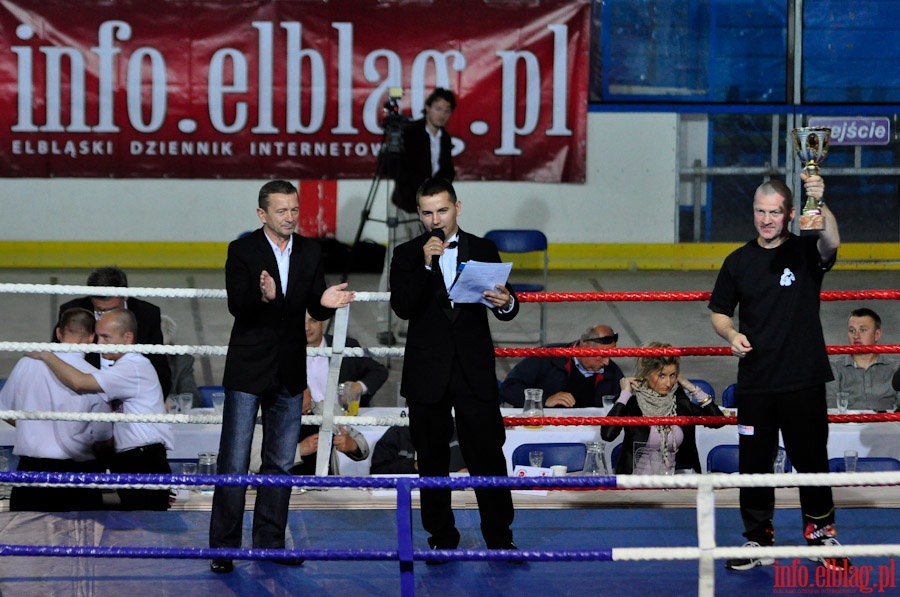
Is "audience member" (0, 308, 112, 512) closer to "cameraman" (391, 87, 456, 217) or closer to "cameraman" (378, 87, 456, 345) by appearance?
"cameraman" (378, 87, 456, 345)

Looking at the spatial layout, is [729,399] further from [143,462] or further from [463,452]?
[143,462]

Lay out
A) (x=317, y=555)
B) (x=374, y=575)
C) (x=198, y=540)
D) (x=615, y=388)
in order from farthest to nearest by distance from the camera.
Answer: (x=615, y=388), (x=198, y=540), (x=374, y=575), (x=317, y=555)

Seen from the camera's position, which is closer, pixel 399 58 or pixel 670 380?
pixel 670 380

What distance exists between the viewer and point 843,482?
350 cm

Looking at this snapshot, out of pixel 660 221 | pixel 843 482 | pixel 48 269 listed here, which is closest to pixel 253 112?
pixel 48 269

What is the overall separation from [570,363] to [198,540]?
279 centimetres

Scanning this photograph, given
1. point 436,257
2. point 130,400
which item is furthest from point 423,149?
point 436,257

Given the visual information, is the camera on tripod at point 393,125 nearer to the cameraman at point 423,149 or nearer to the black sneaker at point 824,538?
the cameraman at point 423,149

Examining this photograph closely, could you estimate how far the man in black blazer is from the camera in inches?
177

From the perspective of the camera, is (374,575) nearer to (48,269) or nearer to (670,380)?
(670,380)

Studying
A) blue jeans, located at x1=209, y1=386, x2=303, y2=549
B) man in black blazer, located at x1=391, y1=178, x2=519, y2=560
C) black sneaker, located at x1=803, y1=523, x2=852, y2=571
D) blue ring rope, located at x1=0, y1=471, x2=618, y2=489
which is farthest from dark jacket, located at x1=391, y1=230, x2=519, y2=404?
black sneaker, located at x1=803, y1=523, x2=852, y2=571

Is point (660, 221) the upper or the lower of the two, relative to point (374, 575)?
upper

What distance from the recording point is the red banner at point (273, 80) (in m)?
13.1

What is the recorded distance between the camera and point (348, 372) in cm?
709
